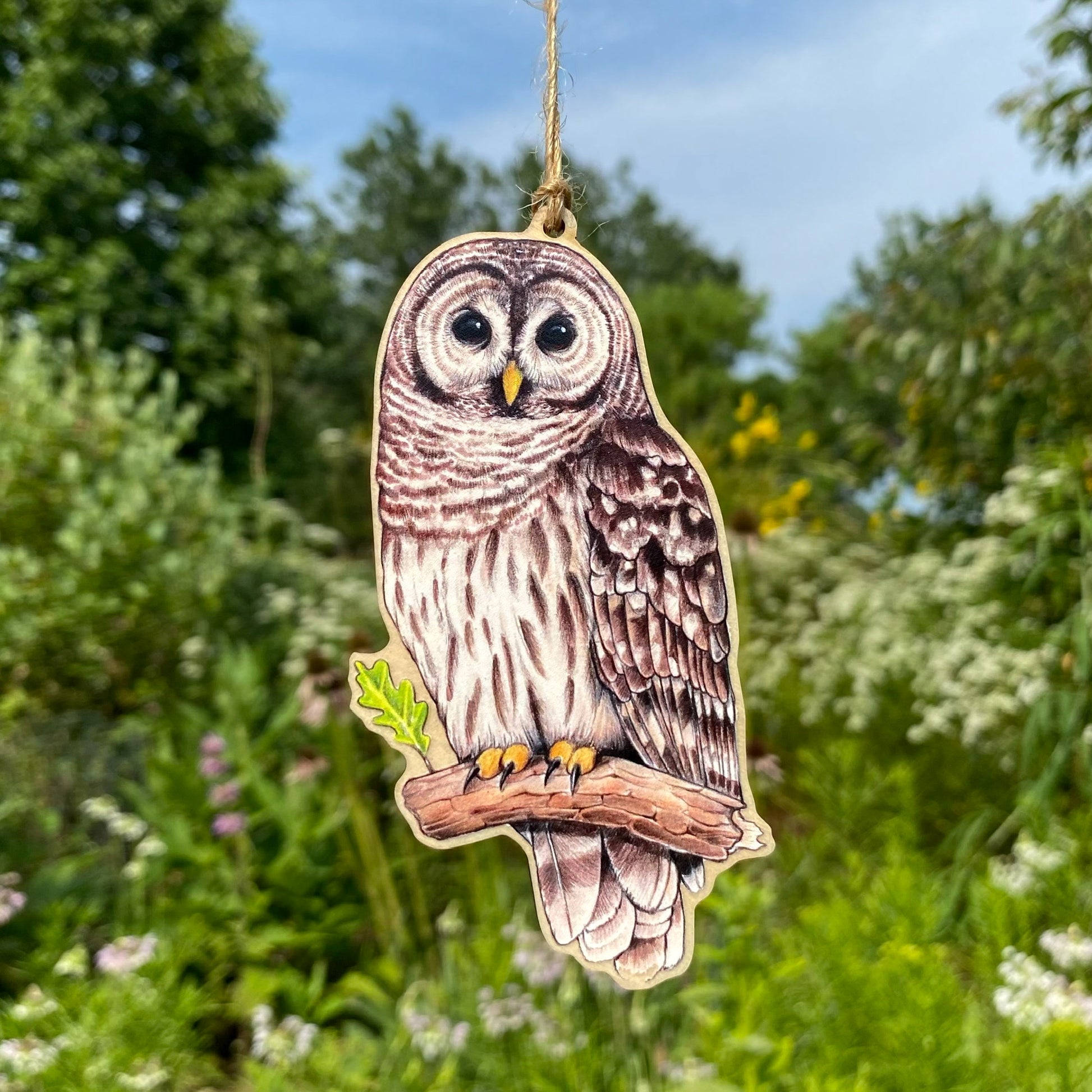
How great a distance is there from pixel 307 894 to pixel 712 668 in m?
1.69

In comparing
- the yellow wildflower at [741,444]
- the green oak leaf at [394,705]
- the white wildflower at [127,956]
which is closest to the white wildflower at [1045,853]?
the green oak leaf at [394,705]

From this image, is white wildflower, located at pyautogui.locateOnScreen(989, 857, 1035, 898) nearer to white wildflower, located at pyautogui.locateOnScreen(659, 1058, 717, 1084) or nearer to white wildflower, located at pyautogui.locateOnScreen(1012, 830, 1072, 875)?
white wildflower, located at pyautogui.locateOnScreen(1012, 830, 1072, 875)

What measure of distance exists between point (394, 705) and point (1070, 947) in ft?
3.71

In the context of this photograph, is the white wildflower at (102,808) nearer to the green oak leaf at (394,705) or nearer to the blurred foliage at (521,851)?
the blurred foliage at (521,851)

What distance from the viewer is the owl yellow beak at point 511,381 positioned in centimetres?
76

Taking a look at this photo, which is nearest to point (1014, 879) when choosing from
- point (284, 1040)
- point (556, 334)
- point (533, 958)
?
point (533, 958)

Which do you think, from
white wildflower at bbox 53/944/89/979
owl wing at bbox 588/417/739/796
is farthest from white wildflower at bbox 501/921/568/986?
owl wing at bbox 588/417/739/796

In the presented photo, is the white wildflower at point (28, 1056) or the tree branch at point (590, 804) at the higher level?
the tree branch at point (590, 804)

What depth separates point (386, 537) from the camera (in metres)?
0.81

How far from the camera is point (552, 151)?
0.78 metres

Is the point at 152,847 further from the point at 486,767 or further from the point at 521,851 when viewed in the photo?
the point at 486,767

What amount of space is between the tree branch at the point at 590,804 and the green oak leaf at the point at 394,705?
39 millimetres

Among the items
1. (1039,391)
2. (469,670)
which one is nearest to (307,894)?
(469,670)

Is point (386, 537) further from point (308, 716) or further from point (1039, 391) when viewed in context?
point (1039, 391)
